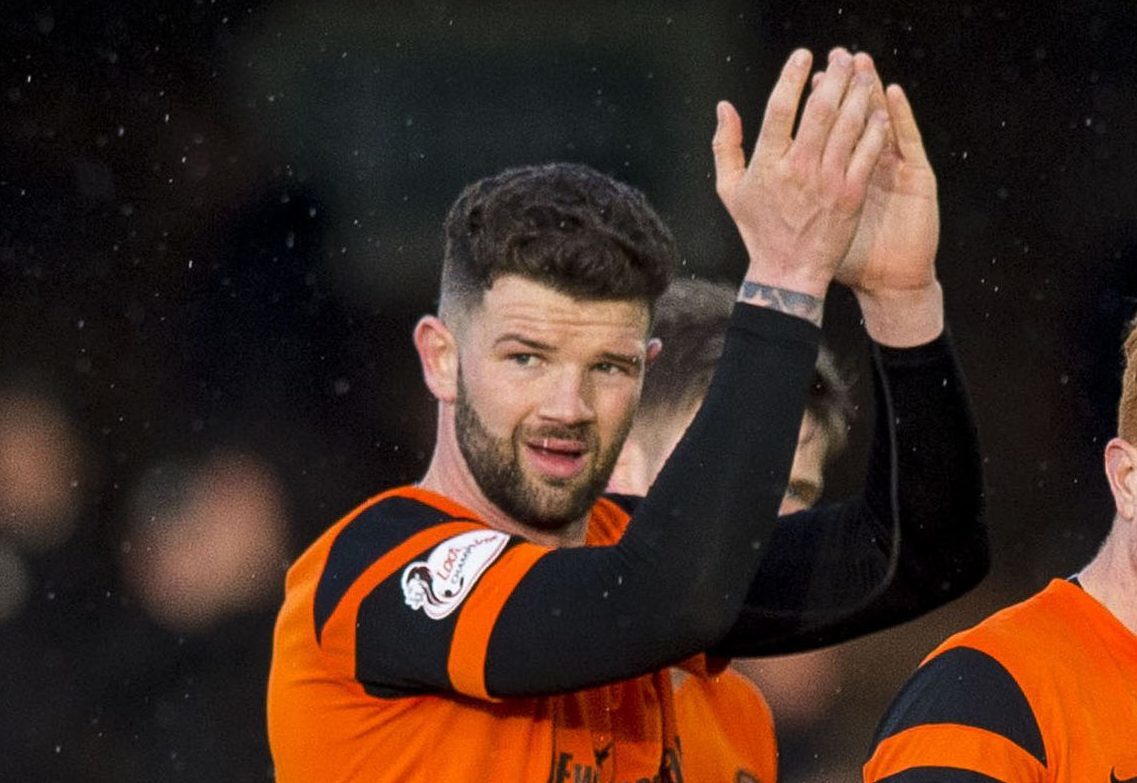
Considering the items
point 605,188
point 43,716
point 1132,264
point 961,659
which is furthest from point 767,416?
point 1132,264

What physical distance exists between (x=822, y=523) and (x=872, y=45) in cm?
314

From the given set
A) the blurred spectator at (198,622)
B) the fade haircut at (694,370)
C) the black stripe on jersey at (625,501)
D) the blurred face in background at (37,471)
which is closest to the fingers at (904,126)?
the black stripe on jersey at (625,501)

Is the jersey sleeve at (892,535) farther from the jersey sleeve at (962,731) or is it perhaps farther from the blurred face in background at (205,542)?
the blurred face in background at (205,542)

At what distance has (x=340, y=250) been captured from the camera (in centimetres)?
596

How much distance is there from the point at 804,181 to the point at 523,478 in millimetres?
575

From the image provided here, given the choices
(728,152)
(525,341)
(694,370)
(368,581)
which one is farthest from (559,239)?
(694,370)

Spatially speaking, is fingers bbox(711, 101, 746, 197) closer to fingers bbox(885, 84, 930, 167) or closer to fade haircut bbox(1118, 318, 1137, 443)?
fingers bbox(885, 84, 930, 167)

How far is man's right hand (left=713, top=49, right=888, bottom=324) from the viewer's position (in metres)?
2.38

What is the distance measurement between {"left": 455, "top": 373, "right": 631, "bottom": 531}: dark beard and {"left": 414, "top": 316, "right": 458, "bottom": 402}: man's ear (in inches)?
2.1

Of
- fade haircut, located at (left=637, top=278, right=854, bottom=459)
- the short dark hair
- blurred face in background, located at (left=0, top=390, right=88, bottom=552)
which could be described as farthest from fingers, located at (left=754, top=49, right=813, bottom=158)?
blurred face in background, located at (left=0, top=390, right=88, bottom=552)

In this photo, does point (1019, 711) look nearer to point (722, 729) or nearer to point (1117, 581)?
point (1117, 581)

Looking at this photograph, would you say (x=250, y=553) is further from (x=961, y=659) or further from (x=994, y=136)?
(x=961, y=659)

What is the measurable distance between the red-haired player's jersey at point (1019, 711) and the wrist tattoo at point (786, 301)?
0.42 m

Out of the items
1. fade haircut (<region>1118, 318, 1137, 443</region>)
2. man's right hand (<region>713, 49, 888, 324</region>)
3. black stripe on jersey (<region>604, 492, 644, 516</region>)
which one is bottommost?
black stripe on jersey (<region>604, 492, 644, 516</region>)
